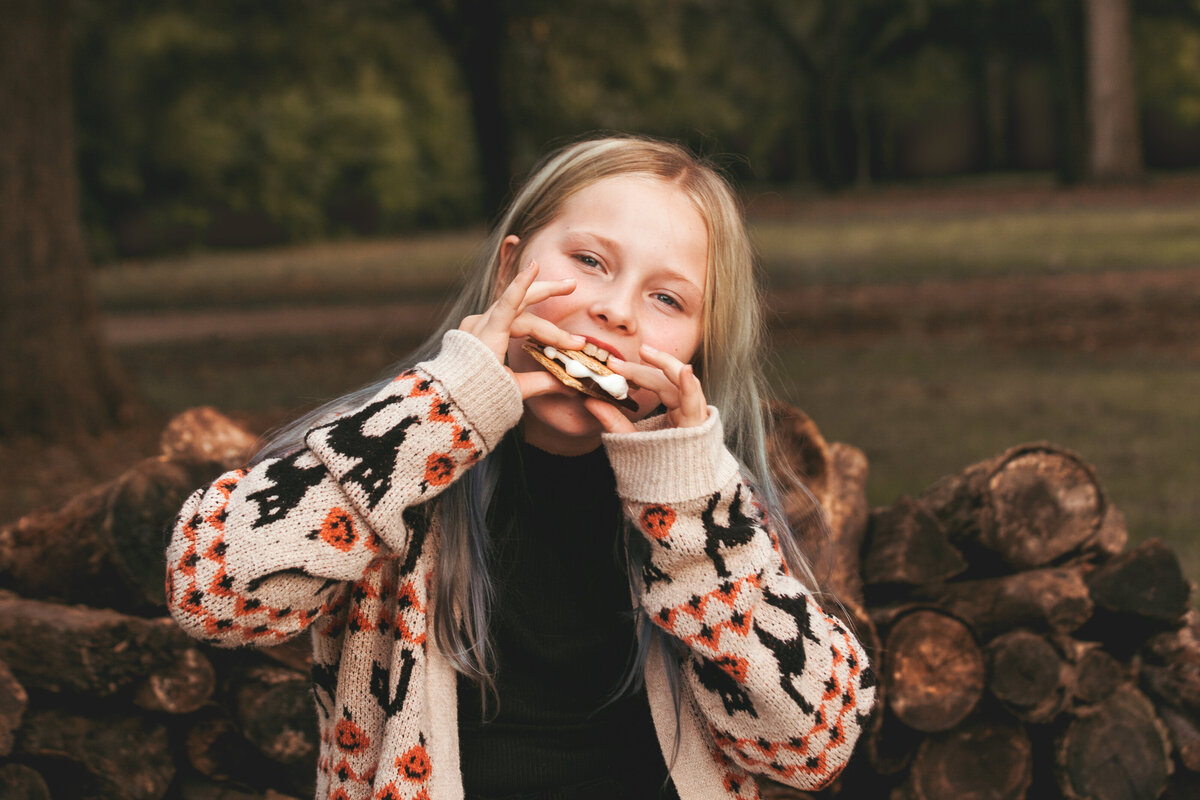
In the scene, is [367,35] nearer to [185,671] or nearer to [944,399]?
[944,399]

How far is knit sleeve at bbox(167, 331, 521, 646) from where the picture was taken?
1685mm

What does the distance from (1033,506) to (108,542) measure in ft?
6.96

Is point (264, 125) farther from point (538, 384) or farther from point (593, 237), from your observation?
point (538, 384)

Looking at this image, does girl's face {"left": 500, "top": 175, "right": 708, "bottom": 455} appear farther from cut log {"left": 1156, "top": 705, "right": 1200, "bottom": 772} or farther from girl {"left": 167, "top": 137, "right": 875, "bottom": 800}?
cut log {"left": 1156, "top": 705, "right": 1200, "bottom": 772}

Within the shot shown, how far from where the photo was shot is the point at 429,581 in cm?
192

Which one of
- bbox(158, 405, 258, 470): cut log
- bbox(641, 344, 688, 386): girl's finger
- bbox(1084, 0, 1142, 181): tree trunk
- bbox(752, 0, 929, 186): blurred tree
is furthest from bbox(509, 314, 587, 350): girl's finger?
bbox(752, 0, 929, 186): blurred tree

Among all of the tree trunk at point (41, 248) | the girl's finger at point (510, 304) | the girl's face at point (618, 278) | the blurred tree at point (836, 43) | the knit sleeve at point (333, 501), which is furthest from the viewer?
the blurred tree at point (836, 43)

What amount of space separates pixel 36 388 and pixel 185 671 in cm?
468

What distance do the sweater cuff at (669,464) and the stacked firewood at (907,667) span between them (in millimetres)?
826

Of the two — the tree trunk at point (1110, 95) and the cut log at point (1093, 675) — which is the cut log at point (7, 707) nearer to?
the cut log at point (1093, 675)

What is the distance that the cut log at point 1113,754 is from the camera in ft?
8.37

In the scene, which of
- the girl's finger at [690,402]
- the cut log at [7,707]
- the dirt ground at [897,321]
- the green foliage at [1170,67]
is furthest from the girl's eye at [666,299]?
the green foliage at [1170,67]

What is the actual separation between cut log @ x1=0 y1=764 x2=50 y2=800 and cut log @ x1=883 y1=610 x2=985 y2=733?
189 cm

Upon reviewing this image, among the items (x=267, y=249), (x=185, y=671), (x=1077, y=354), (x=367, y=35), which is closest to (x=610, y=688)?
(x=185, y=671)
